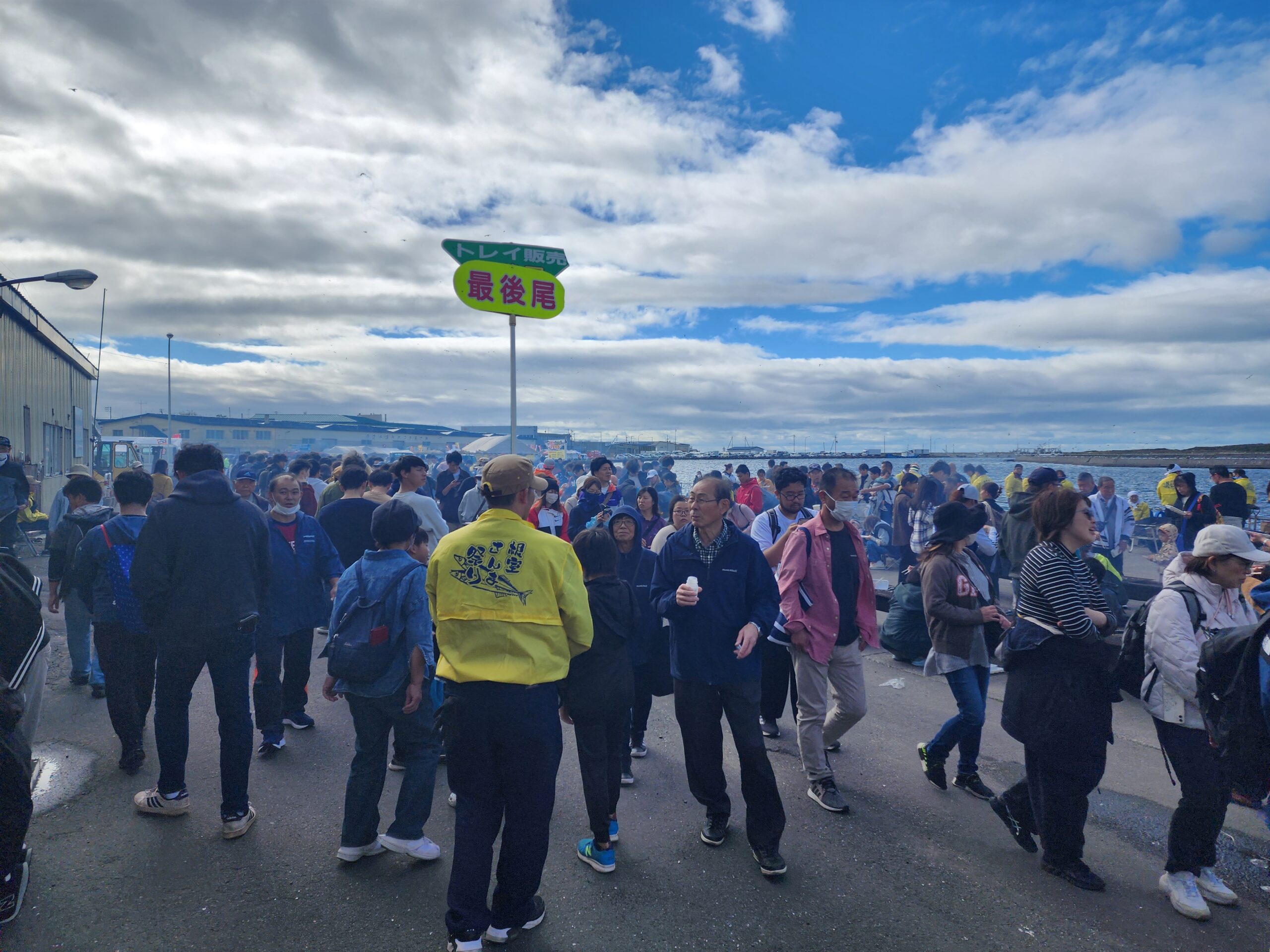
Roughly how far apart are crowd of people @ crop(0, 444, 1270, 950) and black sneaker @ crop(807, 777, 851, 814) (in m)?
0.02

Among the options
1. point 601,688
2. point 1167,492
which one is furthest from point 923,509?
point 601,688

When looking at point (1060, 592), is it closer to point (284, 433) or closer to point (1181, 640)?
point (1181, 640)

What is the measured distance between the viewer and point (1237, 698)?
2947 millimetres

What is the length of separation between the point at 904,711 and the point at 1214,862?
8.80 ft

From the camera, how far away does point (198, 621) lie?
12.1ft

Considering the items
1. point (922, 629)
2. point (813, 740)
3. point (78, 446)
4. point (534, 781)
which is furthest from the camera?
point (78, 446)

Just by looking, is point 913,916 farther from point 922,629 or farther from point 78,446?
point 78,446

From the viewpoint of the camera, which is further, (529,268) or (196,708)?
(529,268)

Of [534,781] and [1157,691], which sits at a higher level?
[1157,691]

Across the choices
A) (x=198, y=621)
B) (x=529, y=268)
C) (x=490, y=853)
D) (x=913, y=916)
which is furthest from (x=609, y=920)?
(x=529, y=268)

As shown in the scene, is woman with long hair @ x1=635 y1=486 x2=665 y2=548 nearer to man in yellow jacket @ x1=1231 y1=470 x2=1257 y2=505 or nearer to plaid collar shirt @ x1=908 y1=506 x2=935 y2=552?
plaid collar shirt @ x1=908 y1=506 x2=935 y2=552

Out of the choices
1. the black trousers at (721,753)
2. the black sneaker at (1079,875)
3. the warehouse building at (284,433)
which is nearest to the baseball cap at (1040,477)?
the black sneaker at (1079,875)

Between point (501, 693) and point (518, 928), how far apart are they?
1.19 meters

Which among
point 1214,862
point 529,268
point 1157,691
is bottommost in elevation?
point 1214,862
